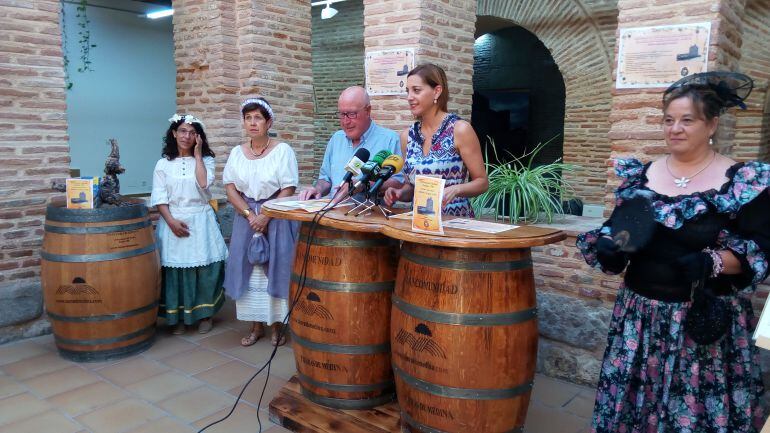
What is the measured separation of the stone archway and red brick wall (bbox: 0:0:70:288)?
5.63 meters

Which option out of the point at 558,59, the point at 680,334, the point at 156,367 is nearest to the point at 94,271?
the point at 156,367

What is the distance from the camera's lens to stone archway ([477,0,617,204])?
24.1 ft

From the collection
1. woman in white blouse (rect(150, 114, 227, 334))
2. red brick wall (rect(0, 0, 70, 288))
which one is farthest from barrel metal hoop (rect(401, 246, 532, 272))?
red brick wall (rect(0, 0, 70, 288))

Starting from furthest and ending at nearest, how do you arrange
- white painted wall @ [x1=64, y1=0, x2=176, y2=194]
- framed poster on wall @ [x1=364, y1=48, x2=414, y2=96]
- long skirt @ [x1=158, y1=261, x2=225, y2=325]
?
1. white painted wall @ [x1=64, y1=0, x2=176, y2=194]
2. framed poster on wall @ [x1=364, y1=48, x2=414, y2=96]
3. long skirt @ [x1=158, y1=261, x2=225, y2=325]

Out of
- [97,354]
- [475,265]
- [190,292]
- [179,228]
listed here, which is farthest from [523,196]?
[97,354]

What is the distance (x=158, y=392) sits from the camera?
337cm

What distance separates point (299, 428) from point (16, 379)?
6.63ft

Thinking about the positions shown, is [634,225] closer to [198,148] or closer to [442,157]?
[442,157]

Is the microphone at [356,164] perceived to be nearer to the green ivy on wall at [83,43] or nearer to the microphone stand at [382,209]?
the microphone stand at [382,209]

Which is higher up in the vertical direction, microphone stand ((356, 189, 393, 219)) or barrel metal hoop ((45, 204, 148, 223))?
microphone stand ((356, 189, 393, 219))

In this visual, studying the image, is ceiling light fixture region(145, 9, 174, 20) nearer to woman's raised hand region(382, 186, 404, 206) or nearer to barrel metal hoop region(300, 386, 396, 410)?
woman's raised hand region(382, 186, 404, 206)

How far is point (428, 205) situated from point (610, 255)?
2.35 feet

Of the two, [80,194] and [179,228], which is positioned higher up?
[80,194]

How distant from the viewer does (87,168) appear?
950 cm
